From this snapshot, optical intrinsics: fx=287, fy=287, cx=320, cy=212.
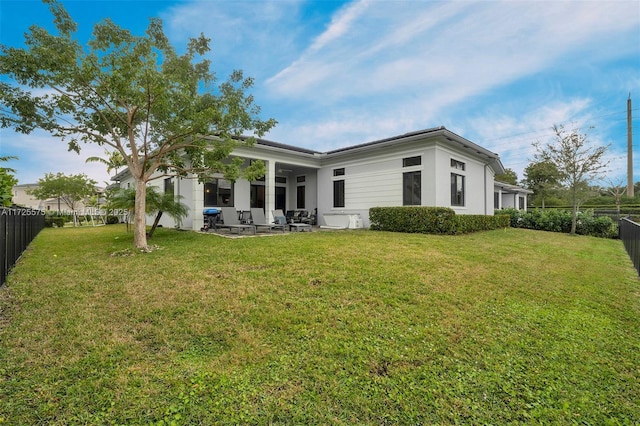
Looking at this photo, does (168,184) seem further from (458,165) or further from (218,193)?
(458,165)

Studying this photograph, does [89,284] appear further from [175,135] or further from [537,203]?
[537,203]

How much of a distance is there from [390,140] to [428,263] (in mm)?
8006

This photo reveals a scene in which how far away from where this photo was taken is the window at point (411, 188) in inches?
476

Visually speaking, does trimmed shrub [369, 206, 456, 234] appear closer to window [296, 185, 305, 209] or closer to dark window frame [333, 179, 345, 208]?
dark window frame [333, 179, 345, 208]

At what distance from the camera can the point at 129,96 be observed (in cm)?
636

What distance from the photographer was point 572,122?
14633 mm

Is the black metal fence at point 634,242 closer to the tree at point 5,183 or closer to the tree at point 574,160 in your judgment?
the tree at point 574,160

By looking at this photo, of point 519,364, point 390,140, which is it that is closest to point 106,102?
point 519,364

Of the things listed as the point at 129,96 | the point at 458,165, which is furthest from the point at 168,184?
the point at 458,165

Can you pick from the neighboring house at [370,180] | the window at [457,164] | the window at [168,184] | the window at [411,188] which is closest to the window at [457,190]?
the neighboring house at [370,180]

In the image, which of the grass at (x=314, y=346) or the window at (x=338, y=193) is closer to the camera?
the grass at (x=314, y=346)

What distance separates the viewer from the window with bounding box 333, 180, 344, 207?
1490 centimetres

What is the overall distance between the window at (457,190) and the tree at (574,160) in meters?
5.28

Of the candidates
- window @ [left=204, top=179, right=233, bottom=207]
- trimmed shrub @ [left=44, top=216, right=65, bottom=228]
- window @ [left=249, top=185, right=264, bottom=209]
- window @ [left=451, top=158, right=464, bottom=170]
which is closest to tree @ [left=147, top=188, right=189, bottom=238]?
window @ [left=204, top=179, right=233, bottom=207]
